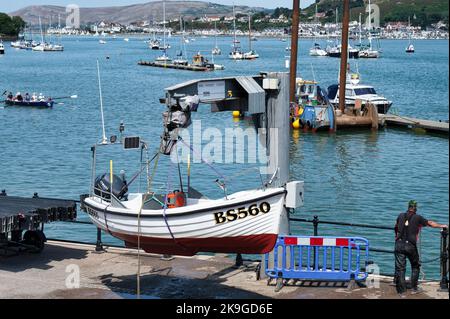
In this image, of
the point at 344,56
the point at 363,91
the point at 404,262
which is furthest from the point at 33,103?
the point at 404,262

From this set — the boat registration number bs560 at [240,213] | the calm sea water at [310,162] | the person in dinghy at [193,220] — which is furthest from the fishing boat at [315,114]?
the boat registration number bs560 at [240,213]

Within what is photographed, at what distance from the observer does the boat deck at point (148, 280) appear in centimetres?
1548

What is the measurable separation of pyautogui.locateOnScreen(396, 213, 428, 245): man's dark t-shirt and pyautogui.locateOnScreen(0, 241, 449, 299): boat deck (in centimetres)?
101

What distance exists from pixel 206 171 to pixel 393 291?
28.1 m

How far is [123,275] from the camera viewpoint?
16.9 meters

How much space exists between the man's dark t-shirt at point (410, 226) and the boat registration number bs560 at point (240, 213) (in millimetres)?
2598

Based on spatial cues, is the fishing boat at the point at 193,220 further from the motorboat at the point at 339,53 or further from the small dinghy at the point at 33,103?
the motorboat at the point at 339,53

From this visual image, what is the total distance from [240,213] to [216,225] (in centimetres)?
47

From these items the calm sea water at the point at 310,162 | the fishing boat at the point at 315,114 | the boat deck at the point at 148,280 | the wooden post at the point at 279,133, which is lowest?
the calm sea water at the point at 310,162

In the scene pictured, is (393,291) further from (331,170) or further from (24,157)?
(24,157)

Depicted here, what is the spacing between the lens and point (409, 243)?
15500 mm

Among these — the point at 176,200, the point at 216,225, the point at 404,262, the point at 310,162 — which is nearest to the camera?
the point at 216,225

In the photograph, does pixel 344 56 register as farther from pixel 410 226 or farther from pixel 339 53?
pixel 339 53
